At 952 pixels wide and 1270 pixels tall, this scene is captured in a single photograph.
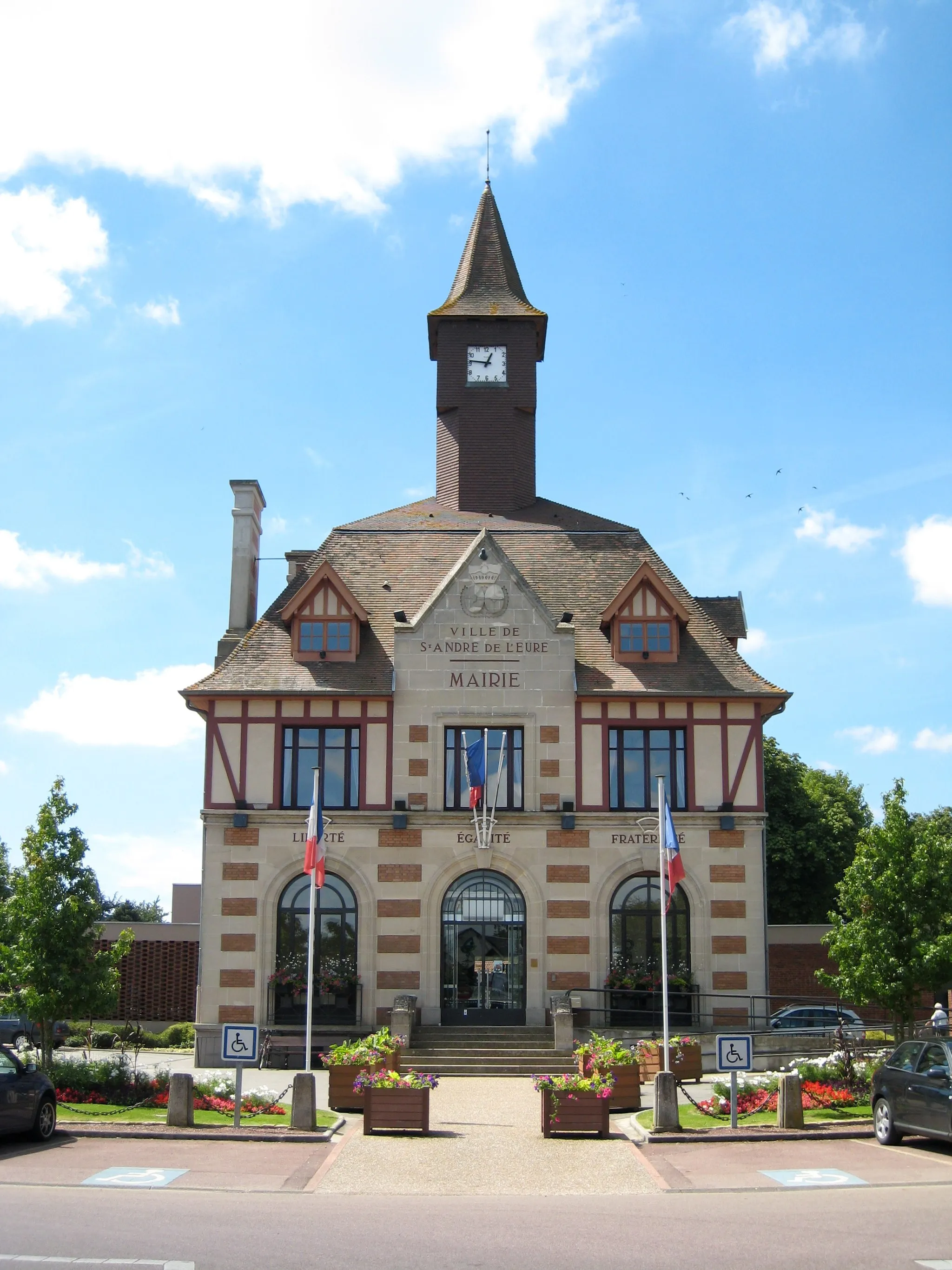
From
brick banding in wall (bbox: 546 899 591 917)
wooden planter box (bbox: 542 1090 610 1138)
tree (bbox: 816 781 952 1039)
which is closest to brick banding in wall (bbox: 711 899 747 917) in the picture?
brick banding in wall (bbox: 546 899 591 917)

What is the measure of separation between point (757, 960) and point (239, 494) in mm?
18312

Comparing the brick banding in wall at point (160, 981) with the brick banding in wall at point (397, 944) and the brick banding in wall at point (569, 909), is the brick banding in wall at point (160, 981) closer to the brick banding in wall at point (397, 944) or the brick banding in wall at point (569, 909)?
the brick banding in wall at point (397, 944)

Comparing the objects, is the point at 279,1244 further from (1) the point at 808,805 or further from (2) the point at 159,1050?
(1) the point at 808,805

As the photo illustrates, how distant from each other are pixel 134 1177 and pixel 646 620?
19.8 m

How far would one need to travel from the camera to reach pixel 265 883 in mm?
30672

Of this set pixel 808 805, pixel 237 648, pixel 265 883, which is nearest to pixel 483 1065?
pixel 265 883

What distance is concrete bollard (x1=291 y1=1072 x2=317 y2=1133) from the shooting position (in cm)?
1959

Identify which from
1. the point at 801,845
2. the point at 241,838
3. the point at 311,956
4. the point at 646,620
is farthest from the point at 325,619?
the point at 801,845

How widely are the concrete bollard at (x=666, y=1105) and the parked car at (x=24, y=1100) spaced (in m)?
8.68

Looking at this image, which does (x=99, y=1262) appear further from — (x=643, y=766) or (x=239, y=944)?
(x=643, y=766)

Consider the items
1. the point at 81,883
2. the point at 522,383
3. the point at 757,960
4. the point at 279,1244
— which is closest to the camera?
the point at 279,1244

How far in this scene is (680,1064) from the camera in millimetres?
25234

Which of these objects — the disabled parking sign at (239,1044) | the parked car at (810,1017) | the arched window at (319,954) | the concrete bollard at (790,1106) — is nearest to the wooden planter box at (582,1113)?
the concrete bollard at (790,1106)

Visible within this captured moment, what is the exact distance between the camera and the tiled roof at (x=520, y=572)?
104 ft
